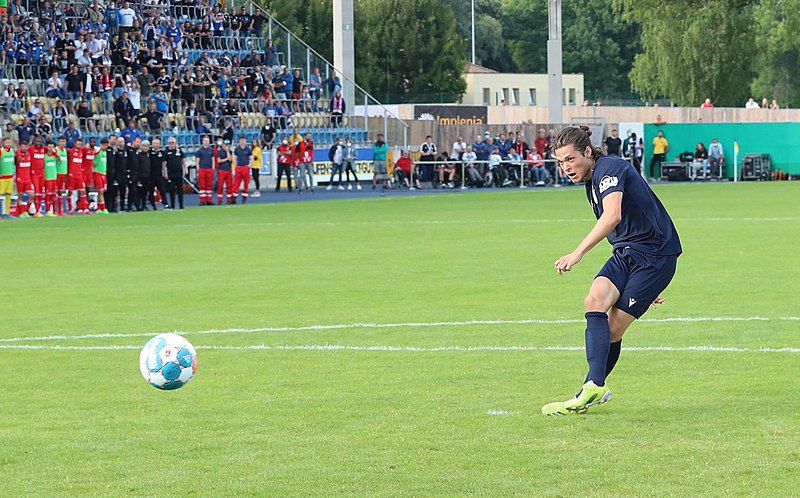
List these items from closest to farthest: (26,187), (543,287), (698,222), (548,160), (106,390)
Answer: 1. (106,390)
2. (543,287)
3. (698,222)
4. (26,187)
5. (548,160)

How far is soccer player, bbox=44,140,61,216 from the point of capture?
3123 cm

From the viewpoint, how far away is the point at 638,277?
792 centimetres

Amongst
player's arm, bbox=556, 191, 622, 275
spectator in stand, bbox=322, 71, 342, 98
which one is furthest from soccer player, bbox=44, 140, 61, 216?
player's arm, bbox=556, 191, 622, 275

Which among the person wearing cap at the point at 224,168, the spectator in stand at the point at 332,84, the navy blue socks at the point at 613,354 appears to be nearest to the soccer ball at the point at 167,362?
the navy blue socks at the point at 613,354

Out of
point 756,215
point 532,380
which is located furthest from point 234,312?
point 756,215

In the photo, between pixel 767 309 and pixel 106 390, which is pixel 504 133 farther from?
pixel 106 390

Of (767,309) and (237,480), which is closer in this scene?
(237,480)

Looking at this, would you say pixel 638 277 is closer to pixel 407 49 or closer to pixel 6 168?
pixel 6 168

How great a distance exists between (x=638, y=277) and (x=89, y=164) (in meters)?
26.0

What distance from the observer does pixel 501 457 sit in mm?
6852

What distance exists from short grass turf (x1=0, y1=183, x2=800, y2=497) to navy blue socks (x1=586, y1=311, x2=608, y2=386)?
248 millimetres

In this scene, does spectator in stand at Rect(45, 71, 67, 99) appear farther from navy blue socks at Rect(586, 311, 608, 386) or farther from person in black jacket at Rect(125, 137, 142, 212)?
navy blue socks at Rect(586, 311, 608, 386)

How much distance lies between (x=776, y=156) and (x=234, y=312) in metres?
40.8

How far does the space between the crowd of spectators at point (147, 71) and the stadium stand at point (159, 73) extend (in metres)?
0.04
